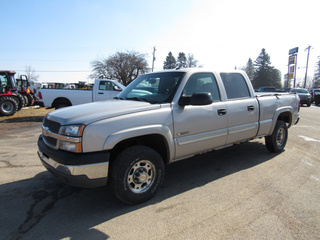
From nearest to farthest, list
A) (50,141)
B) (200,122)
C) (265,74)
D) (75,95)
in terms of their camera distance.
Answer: (50,141) → (200,122) → (75,95) → (265,74)

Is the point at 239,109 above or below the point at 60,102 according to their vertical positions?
above

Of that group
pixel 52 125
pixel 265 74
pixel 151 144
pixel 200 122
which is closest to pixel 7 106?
pixel 52 125

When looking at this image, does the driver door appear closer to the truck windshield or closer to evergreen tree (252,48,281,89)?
the truck windshield

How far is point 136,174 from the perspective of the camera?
3004 mm

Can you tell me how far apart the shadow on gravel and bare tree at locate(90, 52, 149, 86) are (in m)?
46.6

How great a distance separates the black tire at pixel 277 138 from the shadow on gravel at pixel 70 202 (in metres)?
0.80

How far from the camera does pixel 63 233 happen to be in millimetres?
2447

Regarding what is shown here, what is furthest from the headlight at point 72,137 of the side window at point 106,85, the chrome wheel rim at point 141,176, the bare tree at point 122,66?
the bare tree at point 122,66

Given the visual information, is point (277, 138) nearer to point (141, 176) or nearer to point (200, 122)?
point (200, 122)

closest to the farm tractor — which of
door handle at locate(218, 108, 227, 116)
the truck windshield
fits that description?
the truck windshield

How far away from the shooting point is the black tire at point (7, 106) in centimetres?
1203

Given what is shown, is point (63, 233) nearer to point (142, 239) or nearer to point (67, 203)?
point (67, 203)

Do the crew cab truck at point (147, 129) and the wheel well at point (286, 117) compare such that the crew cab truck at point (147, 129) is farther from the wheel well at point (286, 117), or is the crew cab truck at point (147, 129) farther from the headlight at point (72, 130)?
the wheel well at point (286, 117)

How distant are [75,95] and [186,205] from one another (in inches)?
377
